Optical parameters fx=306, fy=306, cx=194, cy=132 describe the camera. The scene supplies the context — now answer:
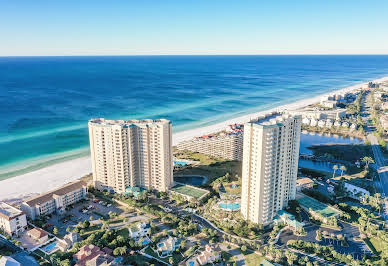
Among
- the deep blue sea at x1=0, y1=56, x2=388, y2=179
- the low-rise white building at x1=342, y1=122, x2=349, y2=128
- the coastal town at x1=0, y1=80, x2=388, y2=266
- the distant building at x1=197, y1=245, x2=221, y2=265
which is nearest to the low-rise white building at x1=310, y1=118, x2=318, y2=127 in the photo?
the low-rise white building at x1=342, y1=122, x2=349, y2=128

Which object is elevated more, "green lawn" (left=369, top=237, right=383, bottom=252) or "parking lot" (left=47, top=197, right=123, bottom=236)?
"parking lot" (left=47, top=197, right=123, bottom=236)

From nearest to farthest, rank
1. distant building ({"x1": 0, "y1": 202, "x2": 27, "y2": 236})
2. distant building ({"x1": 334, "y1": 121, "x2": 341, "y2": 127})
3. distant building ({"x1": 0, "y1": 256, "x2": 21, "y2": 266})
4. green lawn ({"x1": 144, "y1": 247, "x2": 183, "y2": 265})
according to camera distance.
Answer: distant building ({"x1": 0, "y1": 256, "x2": 21, "y2": 266}), green lawn ({"x1": 144, "y1": 247, "x2": 183, "y2": 265}), distant building ({"x1": 0, "y1": 202, "x2": 27, "y2": 236}), distant building ({"x1": 334, "y1": 121, "x2": 341, "y2": 127})

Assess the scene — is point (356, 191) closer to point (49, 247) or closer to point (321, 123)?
point (49, 247)

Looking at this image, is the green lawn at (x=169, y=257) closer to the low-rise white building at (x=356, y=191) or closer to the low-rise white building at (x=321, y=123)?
the low-rise white building at (x=356, y=191)

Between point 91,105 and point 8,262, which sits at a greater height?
point 91,105

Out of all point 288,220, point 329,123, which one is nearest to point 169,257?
A: point 288,220

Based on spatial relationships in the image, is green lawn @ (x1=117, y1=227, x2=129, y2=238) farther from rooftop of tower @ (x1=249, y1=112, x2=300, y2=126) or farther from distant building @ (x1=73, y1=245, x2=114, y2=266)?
rooftop of tower @ (x1=249, y1=112, x2=300, y2=126)

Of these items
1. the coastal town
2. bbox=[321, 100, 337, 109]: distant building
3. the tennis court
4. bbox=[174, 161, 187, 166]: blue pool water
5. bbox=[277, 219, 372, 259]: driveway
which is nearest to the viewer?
the coastal town
